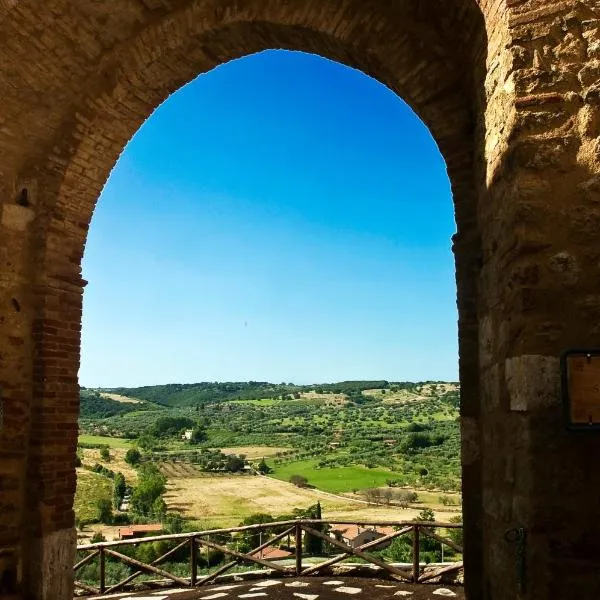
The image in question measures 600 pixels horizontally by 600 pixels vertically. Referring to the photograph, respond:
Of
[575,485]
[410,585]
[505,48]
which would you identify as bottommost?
[410,585]

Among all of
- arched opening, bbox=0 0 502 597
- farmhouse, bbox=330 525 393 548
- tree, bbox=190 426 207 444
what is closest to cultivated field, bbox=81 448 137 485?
tree, bbox=190 426 207 444

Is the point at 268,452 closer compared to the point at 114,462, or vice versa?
the point at 114,462

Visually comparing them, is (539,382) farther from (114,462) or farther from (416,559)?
(114,462)

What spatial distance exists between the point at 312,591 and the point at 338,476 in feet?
148

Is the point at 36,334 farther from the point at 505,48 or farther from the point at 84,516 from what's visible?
the point at 84,516

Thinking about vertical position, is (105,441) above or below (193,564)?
below

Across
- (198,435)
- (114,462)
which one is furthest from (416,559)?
(198,435)

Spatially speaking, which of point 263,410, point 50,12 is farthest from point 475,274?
point 263,410

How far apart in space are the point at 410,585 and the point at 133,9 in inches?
262

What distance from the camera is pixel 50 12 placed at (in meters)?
4.44

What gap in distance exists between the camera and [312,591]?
6.75 meters

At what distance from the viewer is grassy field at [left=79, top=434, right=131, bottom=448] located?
6838 cm

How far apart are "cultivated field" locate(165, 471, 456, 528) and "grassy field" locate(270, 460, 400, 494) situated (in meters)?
1.63

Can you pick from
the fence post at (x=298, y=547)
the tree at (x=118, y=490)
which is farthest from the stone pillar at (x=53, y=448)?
the tree at (x=118, y=490)
